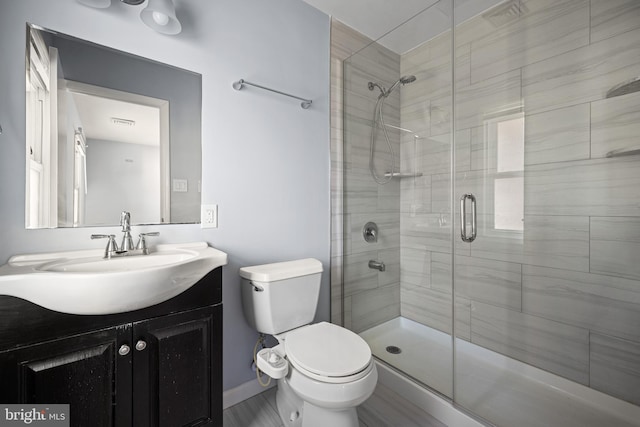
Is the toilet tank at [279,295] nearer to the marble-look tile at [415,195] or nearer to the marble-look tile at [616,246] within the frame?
the marble-look tile at [415,195]

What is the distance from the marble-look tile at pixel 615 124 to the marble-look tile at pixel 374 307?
1400mm

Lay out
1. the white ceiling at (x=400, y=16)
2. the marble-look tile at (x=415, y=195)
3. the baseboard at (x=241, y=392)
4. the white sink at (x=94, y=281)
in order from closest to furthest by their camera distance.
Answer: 1. the white sink at (x=94, y=281)
2. the baseboard at (x=241, y=392)
3. the white ceiling at (x=400, y=16)
4. the marble-look tile at (x=415, y=195)

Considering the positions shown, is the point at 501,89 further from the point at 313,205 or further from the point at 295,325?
the point at 295,325

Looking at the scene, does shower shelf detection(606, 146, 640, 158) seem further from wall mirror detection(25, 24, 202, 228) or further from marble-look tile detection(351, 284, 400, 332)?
wall mirror detection(25, 24, 202, 228)

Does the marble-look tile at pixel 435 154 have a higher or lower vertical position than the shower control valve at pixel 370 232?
higher

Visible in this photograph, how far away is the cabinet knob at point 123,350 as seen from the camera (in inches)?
38.1

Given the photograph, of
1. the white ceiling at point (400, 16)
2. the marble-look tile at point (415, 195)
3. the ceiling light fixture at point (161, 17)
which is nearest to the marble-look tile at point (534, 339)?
the marble-look tile at point (415, 195)

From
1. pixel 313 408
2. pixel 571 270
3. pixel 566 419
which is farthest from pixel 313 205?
pixel 566 419

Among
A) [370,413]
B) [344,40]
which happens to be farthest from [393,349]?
[344,40]

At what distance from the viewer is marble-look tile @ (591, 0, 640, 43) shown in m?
1.29

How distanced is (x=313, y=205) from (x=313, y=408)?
114 centimetres

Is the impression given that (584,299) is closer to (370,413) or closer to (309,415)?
(370,413)

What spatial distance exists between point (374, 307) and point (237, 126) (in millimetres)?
1561

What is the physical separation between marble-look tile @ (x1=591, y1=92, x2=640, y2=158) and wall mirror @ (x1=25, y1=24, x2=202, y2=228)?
1.99 meters
